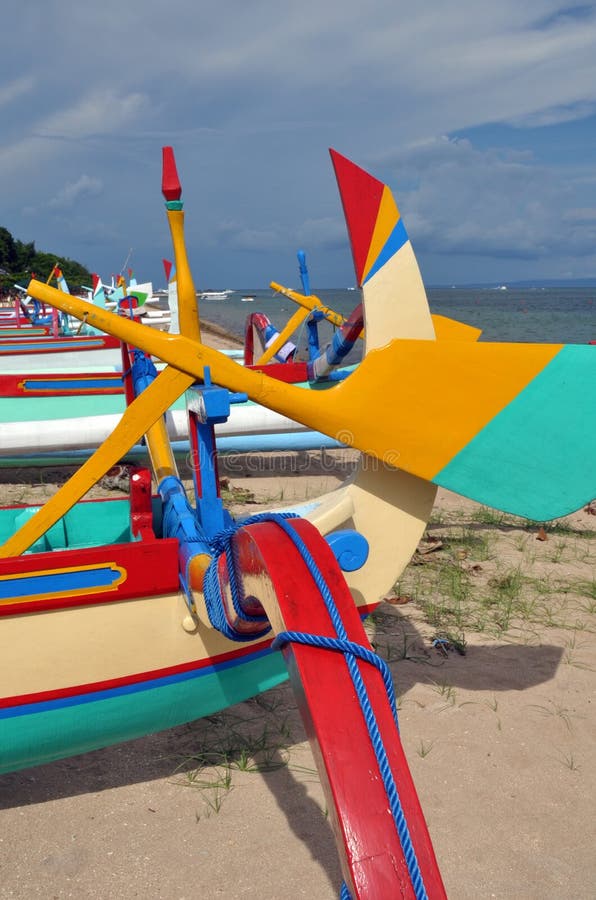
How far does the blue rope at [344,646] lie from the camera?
123 centimetres

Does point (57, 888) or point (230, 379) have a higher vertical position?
point (230, 379)

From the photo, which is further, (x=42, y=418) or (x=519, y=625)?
(x=42, y=418)

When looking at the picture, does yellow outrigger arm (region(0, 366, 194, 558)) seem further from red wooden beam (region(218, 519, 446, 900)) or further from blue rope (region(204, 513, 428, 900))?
red wooden beam (region(218, 519, 446, 900))

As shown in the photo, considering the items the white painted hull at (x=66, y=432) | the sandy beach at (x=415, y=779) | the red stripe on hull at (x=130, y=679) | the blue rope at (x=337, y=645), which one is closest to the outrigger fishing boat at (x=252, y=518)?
the red stripe on hull at (x=130, y=679)

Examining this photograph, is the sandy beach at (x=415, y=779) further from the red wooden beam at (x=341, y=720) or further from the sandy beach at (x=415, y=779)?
the red wooden beam at (x=341, y=720)

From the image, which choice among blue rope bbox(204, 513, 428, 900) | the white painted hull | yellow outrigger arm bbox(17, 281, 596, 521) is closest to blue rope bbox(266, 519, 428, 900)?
blue rope bbox(204, 513, 428, 900)

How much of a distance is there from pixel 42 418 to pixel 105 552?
198 inches

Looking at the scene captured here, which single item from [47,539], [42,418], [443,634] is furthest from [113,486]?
[443,634]

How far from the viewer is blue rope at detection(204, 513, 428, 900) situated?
1.23 m

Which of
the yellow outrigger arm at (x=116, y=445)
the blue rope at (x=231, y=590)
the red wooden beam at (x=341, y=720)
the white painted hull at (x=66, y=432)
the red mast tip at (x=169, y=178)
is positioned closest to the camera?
the red wooden beam at (x=341, y=720)

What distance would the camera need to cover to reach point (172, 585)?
2273 millimetres

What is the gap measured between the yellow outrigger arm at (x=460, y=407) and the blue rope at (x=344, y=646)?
60cm

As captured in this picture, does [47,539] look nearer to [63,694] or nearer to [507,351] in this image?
[63,694]

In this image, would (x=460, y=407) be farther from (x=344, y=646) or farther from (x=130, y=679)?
(x=130, y=679)
